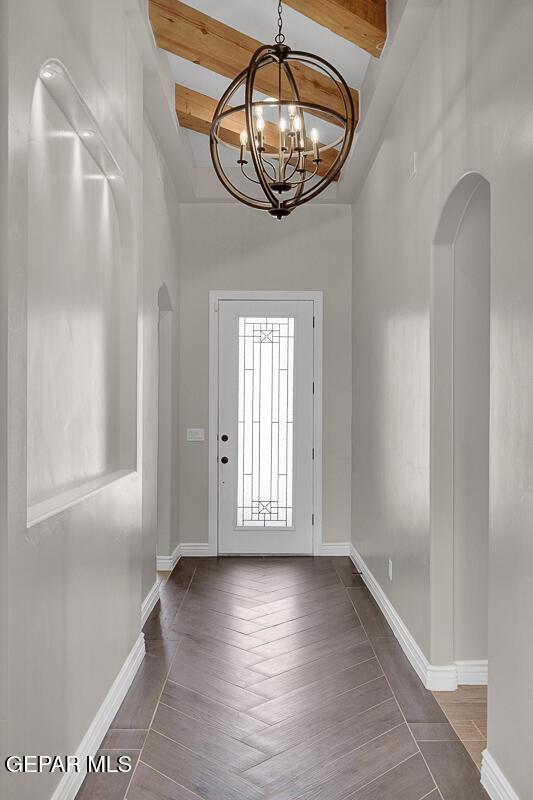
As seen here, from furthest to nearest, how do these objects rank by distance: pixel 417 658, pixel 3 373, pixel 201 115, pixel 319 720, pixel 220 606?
pixel 201 115
pixel 220 606
pixel 417 658
pixel 319 720
pixel 3 373

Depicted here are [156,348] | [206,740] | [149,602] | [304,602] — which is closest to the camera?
[206,740]

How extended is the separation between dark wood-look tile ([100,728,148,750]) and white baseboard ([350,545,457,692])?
1335mm

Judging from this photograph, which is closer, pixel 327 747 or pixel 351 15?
pixel 327 747

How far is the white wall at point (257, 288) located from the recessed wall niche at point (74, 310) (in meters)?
2.70

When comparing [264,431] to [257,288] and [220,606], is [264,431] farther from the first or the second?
[220,606]

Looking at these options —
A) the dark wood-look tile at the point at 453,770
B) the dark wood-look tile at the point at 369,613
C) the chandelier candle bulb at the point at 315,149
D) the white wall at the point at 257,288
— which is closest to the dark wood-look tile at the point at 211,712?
the dark wood-look tile at the point at 453,770

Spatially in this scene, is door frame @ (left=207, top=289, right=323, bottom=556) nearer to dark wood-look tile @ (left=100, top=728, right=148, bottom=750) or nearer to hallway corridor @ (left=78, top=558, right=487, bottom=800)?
hallway corridor @ (left=78, top=558, right=487, bottom=800)

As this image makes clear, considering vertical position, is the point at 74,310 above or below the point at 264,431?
above

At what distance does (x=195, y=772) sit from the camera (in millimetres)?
2574

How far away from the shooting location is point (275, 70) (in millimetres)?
4598

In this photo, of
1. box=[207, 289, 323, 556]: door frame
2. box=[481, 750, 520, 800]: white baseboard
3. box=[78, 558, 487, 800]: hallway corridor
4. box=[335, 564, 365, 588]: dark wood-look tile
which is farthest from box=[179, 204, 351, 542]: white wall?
box=[481, 750, 520, 800]: white baseboard

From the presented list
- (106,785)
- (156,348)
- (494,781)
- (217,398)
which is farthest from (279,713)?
(217,398)

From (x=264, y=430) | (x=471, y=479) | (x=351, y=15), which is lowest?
(x=471, y=479)

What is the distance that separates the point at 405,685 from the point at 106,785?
152 cm
